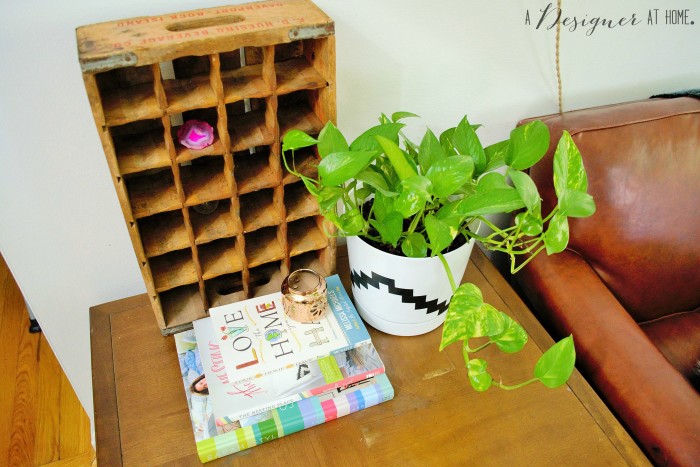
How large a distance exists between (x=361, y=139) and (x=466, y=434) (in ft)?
1.65

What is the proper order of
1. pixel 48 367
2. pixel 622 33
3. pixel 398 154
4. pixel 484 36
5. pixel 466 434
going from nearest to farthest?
1. pixel 398 154
2. pixel 466 434
3. pixel 484 36
4. pixel 622 33
5. pixel 48 367

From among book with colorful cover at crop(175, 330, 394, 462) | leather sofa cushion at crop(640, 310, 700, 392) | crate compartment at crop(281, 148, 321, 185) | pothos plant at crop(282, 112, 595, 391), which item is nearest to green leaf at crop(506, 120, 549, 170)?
pothos plant at crop(282, 112, 595, 391)

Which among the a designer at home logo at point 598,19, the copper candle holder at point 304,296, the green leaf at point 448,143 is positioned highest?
the a designer at home logo at point 598,19

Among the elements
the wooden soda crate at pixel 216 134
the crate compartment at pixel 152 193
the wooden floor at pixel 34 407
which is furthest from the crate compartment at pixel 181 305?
the wooden floor at pixel 34 407

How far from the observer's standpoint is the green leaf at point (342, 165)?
73cm

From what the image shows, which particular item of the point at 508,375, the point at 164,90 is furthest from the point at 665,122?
the point at 164,90

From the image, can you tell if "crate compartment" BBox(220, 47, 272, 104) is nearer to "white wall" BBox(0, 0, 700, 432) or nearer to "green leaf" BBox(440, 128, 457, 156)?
"white wall" BBox(0, 0, 700, 432)

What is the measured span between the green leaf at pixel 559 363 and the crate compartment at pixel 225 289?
0.57m

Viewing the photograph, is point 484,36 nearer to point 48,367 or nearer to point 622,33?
point 622,33

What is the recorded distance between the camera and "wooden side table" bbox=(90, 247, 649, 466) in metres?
0.86

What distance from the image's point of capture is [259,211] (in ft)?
3.20

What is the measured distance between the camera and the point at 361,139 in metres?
0.82

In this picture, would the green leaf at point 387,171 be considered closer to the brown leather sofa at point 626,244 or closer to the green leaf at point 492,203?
the green leaf at point 492,203

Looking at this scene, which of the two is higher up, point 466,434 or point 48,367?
point 466,434
